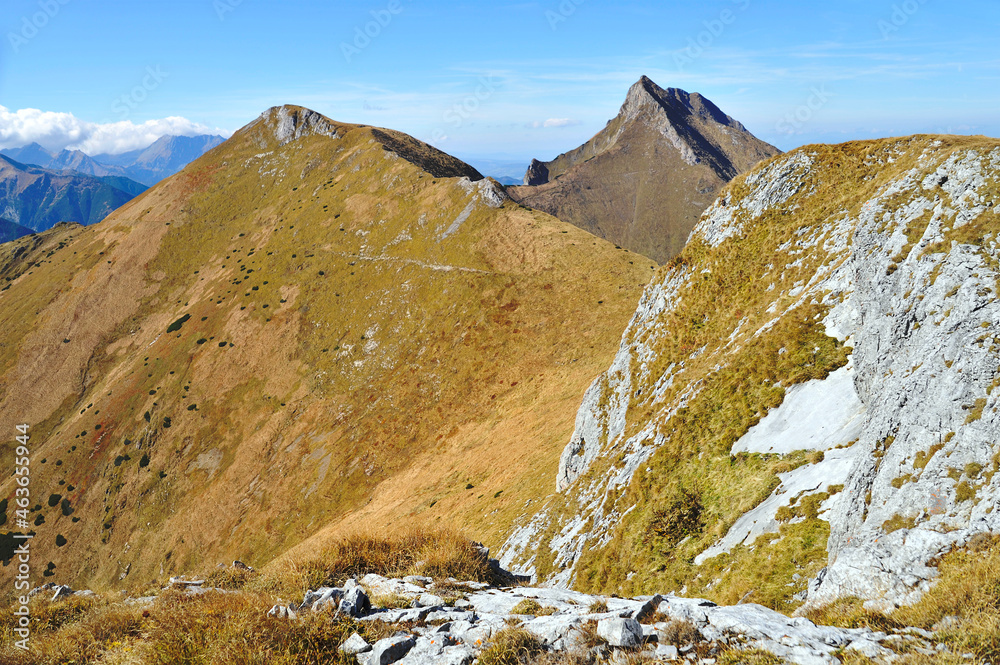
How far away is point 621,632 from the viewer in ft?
27.2

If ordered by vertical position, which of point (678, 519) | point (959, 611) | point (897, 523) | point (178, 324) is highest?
point (178, 324)

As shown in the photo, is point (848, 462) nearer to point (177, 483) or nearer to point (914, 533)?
point (914, 533)

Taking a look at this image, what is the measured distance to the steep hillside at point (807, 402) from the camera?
10.4 metres

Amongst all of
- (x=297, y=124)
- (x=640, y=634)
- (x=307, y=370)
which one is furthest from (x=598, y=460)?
(x=297, y=124)

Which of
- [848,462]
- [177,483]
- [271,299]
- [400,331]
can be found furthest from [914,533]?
[271,299]

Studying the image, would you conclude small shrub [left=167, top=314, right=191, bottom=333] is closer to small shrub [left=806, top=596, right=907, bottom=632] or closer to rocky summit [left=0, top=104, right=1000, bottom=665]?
rocky summit [left=0, top=104, right=1000, bottom=665]

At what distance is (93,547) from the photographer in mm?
67062

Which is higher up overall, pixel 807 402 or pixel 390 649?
pixel 807 402

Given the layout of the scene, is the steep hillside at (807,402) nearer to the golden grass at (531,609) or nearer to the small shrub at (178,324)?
the golden grass at (531,609)

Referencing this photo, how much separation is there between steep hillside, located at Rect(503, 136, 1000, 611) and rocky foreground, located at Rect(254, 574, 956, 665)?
1885 millimetres

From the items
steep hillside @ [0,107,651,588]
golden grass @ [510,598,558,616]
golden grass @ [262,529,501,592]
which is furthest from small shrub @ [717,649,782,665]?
steep hillside @ [0,107,651,588]

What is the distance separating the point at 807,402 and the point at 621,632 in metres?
13.6

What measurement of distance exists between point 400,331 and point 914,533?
75.0 m

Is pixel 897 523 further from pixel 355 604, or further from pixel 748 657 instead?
pixel 355 604
